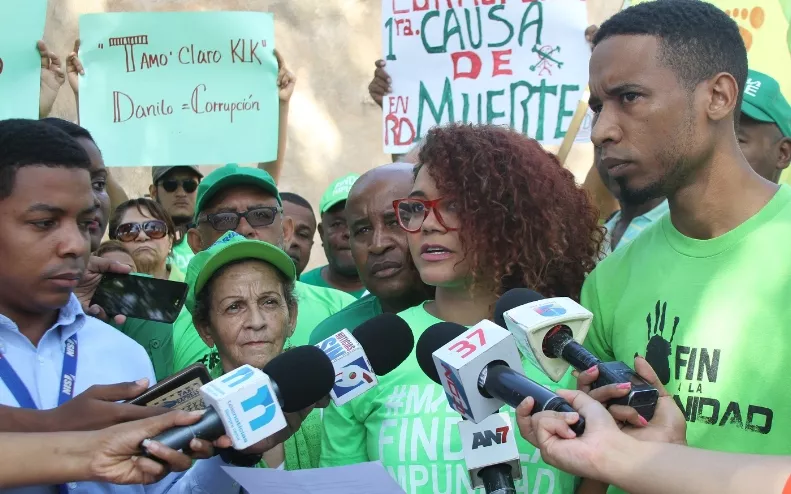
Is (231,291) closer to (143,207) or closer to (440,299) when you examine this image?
(440,299)

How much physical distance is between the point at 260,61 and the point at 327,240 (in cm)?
121

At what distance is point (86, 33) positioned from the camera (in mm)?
5875

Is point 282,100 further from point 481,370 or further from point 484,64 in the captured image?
point 481,370

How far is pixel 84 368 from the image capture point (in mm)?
2691

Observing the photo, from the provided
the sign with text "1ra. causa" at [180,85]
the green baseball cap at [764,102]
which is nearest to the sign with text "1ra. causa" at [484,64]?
the sign with text "1ra. causa" at [180,85]

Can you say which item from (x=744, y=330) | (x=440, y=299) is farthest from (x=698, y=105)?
(x=440, y=299)

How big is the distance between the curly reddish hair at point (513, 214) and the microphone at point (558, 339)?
907 millimetres

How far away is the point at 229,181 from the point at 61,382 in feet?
7.14

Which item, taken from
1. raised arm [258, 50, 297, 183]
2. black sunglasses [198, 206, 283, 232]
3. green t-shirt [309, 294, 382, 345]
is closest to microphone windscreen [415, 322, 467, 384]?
green t-shirt [309, 294, 382, 345]

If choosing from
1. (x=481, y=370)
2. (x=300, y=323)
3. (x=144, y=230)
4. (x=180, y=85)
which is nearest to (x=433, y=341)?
(x=481, y=370)

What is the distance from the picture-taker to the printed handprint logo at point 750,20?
5.15 m

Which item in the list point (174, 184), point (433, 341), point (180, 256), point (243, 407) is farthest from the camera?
point (174, 184)

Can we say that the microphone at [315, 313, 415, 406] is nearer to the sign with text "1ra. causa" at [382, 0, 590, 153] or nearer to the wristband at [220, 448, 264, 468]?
the wristband at [220, 448, 264, 468]

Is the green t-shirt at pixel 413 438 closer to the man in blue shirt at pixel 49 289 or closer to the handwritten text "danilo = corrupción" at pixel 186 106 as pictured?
the man in blue shirt at pixel 49 289
